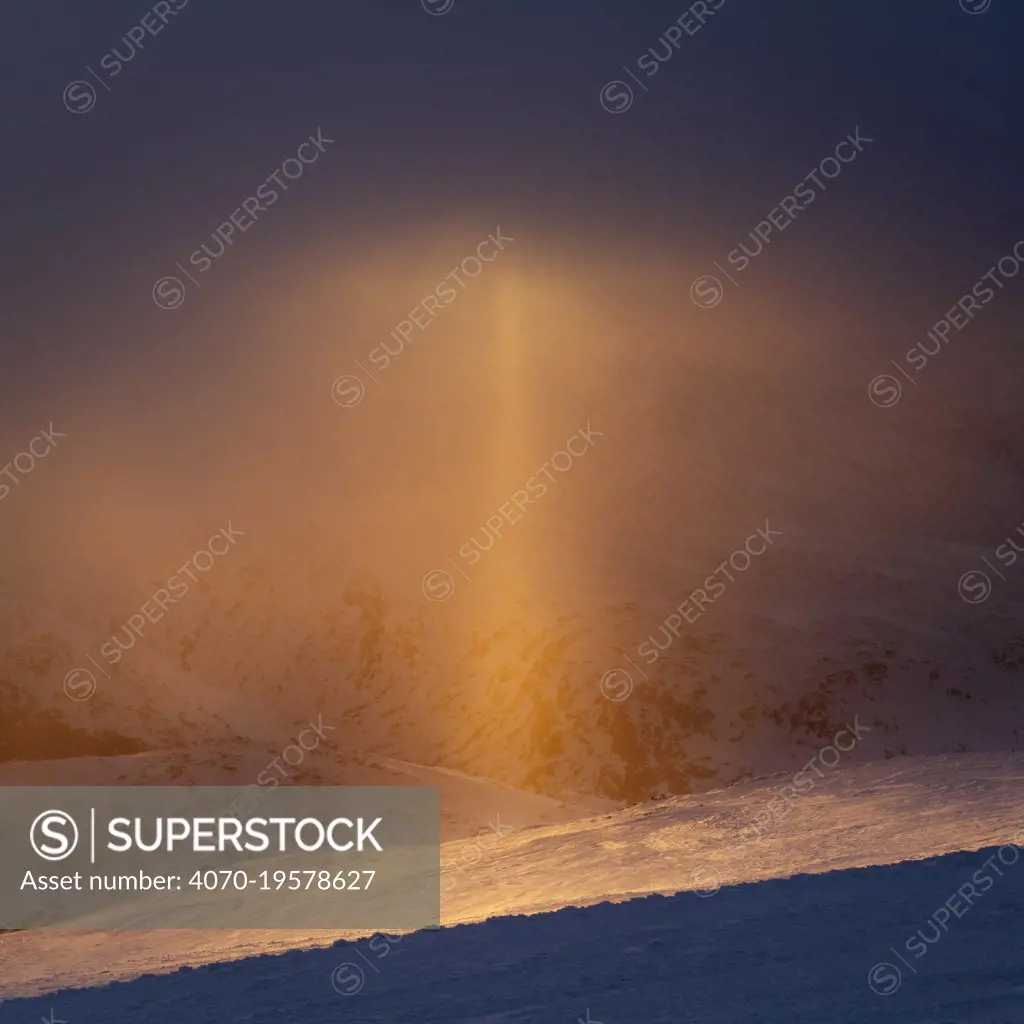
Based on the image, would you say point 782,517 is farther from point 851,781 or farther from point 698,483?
point 851,781

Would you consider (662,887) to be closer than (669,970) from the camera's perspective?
No

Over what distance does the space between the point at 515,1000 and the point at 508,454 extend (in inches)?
821

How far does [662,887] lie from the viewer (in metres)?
6.90

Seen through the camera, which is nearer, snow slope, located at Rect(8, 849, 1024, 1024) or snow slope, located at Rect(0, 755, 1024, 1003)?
snow slope, located at Rect(8, 849, 1024, 1024)

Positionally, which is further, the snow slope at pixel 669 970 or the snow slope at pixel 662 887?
the snow slope at pixel 662 887

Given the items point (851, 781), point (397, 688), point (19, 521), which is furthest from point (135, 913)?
point (19, 521)

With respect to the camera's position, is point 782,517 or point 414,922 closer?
point 414,922

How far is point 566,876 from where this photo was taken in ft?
26.0

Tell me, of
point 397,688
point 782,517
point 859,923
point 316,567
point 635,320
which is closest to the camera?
point 859,923

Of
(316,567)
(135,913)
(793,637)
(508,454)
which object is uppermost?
(508,454)

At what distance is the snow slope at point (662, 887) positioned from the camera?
5297 mm

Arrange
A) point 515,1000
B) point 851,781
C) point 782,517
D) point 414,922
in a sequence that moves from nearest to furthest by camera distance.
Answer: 1. point 515,1000
2. point 414,922
3. point 851,781
4. point 782,517

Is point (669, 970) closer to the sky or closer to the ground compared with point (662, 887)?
closer to the ground

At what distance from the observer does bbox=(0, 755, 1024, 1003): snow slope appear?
5.30 meters
